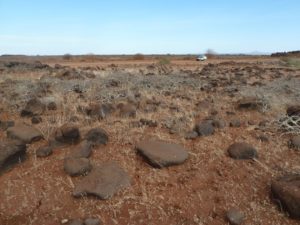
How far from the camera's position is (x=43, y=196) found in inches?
195

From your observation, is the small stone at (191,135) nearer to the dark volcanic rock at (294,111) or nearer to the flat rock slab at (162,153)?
the flat rock slab at (162,153)

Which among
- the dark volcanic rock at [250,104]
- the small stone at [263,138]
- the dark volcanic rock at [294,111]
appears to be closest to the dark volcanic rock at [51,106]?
the dark volcanic rock at [250,104]

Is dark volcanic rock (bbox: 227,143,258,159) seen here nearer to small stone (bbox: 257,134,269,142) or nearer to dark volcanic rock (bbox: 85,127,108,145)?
small stone (bbox: 257,134,269,142)

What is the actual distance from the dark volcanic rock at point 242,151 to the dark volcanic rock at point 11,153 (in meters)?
2.92

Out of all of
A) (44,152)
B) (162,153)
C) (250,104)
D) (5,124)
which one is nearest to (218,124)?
(162,153)

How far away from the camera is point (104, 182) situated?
5023 millimetres

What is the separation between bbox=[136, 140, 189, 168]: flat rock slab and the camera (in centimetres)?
540

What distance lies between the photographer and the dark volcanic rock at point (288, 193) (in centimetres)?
441

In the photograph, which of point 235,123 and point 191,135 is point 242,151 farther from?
point 235,123

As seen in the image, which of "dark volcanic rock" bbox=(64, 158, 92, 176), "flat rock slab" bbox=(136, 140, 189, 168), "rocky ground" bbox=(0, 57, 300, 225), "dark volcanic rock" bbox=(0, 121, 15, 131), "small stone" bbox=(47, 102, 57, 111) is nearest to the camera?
"rocky ground" bbox=(0, 57, 300, 225)

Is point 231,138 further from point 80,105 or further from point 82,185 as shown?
point 80,105

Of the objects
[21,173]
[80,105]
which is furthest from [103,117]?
[21,173]

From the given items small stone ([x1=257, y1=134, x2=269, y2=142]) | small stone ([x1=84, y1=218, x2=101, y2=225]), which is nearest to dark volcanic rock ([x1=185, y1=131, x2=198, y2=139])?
small stone ([x1=257, y1=134, x2=269, y2=142])

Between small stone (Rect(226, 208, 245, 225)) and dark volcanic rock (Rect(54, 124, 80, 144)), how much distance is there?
2644 mm
